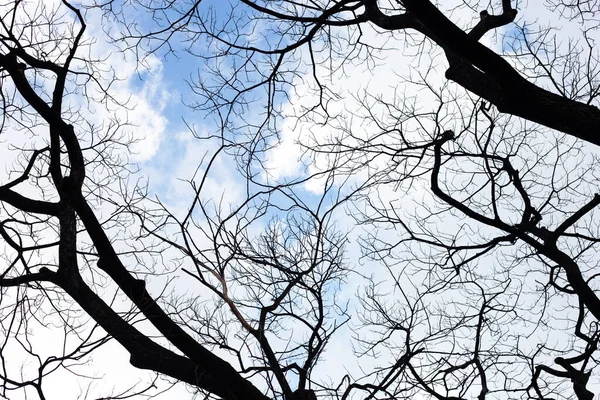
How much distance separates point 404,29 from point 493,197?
2011 mm

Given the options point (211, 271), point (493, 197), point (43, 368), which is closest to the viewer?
point (43, 368)

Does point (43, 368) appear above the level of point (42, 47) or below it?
below

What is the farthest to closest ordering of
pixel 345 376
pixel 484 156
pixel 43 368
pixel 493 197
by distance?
pixel 484 156 < pixel 493 197 < pixel 345 376 < pixel 43 368

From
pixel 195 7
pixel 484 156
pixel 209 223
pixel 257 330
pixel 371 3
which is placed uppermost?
pixel 371 3

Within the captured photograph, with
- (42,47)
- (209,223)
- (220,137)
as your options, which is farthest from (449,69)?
(42,47)

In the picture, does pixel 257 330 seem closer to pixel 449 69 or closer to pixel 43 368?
pixel 43 368

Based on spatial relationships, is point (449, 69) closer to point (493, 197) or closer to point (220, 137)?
point (493, 197)

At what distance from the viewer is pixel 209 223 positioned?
4035 mm

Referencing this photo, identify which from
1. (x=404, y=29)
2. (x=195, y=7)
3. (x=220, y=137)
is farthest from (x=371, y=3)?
(x=220, y=137)

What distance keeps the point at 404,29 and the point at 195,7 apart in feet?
7.06

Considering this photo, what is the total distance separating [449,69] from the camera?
4.73 metres

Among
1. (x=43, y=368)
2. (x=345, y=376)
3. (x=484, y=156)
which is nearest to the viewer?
(x=43, y=368)

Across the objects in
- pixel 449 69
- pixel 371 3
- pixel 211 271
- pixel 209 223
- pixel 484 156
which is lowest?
pixel 211 271

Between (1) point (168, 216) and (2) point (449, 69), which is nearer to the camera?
(1) point (168, 216)
